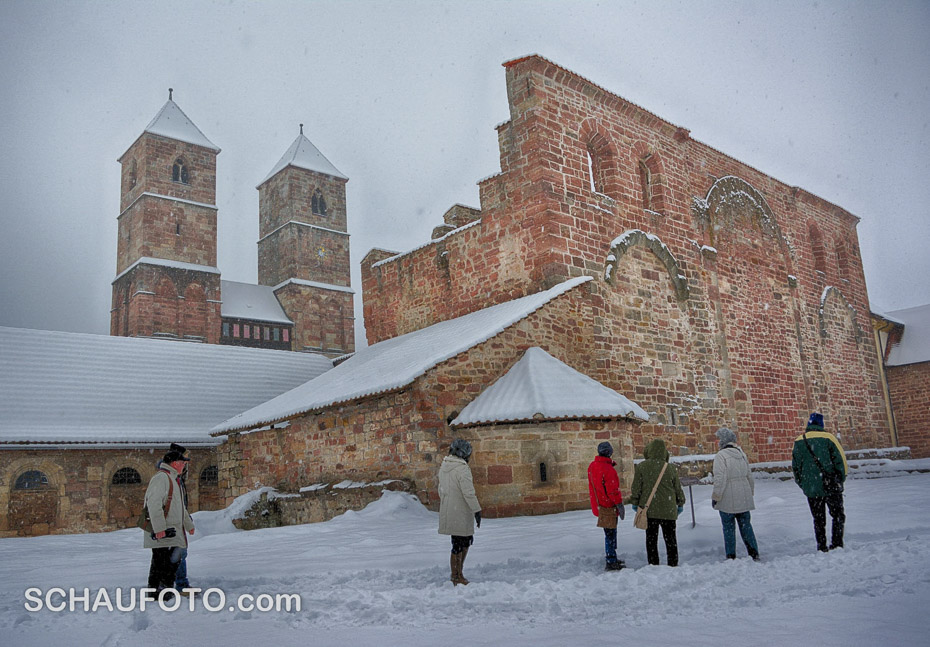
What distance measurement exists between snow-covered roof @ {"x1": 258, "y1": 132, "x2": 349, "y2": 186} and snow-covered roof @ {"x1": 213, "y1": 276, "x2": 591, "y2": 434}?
1383 inches

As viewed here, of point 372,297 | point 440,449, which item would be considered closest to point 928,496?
point 440,449

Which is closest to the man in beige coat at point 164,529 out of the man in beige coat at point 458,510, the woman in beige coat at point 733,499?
the man in beige coat at point 458,510

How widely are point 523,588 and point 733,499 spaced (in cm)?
235

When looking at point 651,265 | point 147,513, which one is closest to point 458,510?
point 147,513

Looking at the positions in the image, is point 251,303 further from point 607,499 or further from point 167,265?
point 607,499

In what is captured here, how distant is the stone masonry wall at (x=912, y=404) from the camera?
2419 centimetres

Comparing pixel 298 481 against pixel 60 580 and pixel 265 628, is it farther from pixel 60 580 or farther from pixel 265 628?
pixel 265 628

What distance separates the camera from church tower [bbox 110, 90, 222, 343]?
131 ft

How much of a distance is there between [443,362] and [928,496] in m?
7.32

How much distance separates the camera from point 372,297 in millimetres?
19281

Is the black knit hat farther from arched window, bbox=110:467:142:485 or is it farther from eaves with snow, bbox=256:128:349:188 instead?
eaves with snow, bbox=256:128:349:188

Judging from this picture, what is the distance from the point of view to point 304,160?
4966 cm

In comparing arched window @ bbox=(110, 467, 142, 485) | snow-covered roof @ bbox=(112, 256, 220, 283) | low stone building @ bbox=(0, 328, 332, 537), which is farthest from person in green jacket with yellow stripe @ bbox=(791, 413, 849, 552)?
snow-covered roof @ bbox=(112, 256, 220, 283)

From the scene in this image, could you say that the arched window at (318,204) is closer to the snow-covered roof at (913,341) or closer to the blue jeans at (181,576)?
the snow-covered roof at (913,341)
